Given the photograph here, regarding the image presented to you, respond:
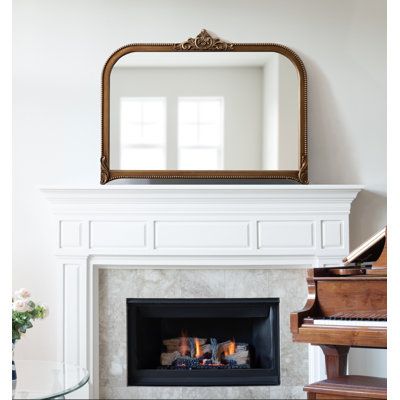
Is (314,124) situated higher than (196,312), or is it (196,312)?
(314,124)

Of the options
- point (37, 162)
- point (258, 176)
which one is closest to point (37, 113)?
point (37, 162)

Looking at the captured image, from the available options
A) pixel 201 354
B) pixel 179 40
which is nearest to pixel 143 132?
pixel 179 40

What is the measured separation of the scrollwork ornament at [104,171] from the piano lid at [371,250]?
5.64 feet

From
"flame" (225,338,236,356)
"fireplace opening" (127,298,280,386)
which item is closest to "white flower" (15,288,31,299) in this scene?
"fireplace opening" (127,298,280,386)

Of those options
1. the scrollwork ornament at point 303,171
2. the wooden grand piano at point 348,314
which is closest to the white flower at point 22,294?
the wooden grand piano at point 348,314

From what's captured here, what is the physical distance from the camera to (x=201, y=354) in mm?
4352

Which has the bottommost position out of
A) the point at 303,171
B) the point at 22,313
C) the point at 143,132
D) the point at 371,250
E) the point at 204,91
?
the point at 22,313

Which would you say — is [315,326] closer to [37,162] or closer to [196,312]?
[196,312]

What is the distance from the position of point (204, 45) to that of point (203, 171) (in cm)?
75

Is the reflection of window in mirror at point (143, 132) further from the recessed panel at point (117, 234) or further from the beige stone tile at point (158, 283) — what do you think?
the beige stone tile at point (158, 283)

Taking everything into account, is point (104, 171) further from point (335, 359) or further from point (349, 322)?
point (349, 322)

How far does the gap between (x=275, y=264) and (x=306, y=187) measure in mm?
488
